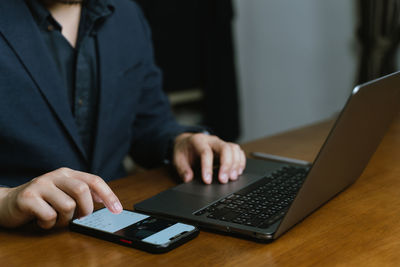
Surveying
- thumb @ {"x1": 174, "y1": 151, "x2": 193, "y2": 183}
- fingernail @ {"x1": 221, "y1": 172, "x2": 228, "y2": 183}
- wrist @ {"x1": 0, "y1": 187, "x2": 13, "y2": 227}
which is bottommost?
thumb @ {"x1": 174, "y1": 151, "x2": 193, "y2": 183}

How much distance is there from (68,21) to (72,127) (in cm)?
27

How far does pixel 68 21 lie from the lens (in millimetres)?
1175

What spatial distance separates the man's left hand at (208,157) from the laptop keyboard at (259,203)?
0.22ft

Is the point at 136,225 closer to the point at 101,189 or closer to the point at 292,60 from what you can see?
the point at 101,189

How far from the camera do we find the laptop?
646 mm

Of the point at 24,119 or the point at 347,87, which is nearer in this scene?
the point at 24,119

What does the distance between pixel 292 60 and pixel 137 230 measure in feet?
7.78

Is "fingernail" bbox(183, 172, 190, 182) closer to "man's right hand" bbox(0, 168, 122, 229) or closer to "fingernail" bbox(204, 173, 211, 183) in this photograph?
"fingernail" bbox(204, 173, 211, 183)

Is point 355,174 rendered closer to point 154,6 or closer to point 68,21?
point 68,21

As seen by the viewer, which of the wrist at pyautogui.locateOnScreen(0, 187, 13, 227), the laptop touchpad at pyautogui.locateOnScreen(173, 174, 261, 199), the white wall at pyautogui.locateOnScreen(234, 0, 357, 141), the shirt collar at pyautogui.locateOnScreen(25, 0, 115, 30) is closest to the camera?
the wrist at pyautogui.locateOnScreen(0, 187, 13, 227)

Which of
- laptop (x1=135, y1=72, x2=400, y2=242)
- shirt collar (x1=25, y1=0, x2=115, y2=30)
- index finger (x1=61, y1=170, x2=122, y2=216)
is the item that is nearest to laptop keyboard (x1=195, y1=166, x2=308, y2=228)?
laptop (x1=135, y1=72, x2=400, y2=242)

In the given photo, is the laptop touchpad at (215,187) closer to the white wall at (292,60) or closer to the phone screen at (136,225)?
the phone screen at (136,225)

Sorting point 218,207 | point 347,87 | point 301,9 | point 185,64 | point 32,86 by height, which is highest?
point 32,86

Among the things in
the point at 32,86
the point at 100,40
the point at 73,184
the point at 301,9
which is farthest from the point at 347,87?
the point at 73,184
